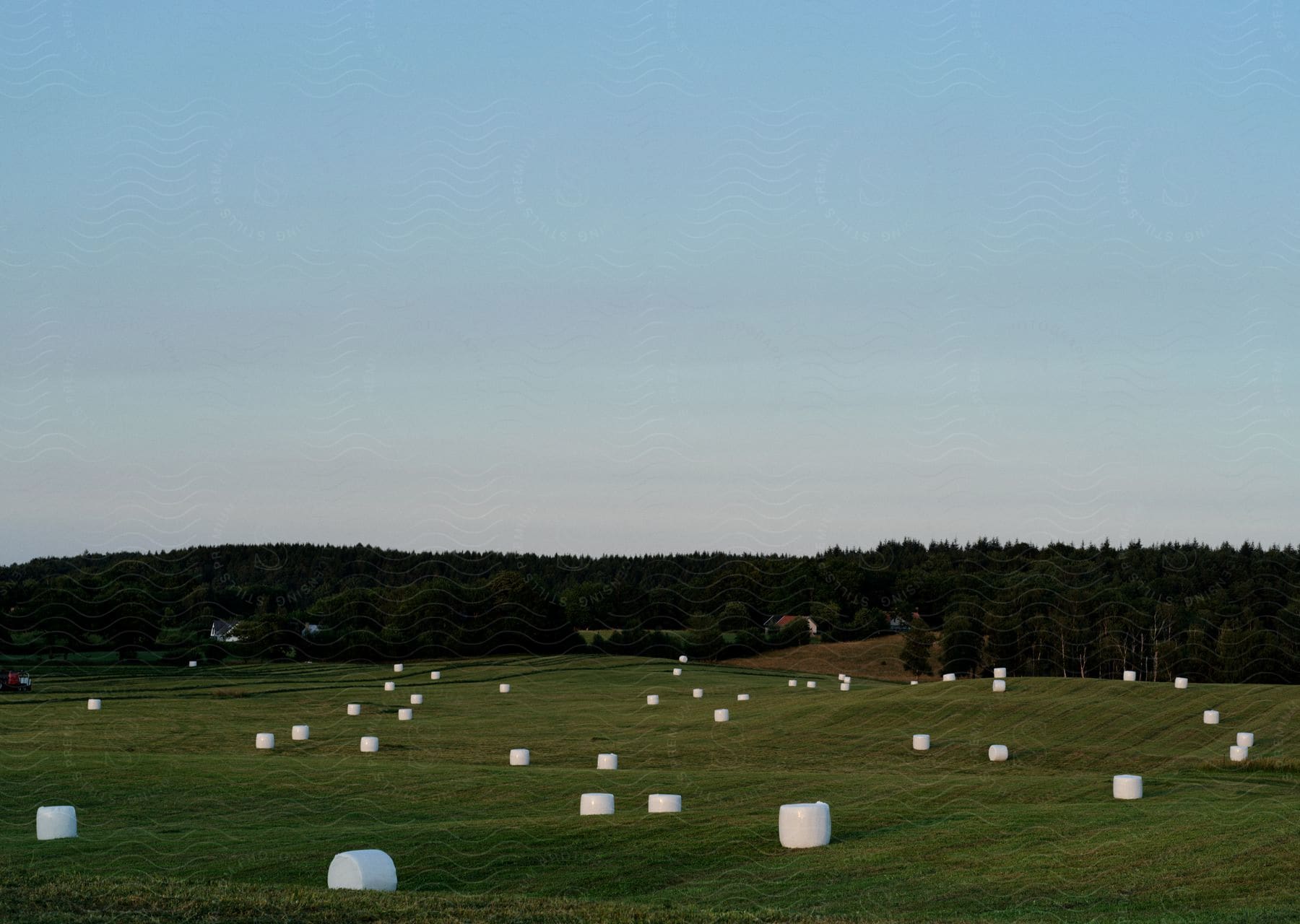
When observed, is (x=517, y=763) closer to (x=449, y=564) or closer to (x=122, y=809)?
(x=122, y=809)

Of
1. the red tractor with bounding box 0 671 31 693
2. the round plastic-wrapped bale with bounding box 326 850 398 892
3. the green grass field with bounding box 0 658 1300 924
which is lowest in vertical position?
the red tractor with bounding box 0 671 31 693

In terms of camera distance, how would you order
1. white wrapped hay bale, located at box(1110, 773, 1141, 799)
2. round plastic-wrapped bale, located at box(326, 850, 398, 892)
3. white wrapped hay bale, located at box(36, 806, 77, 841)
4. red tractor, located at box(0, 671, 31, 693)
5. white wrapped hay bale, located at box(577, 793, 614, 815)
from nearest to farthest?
round plastic-wrapped bale, located at box(326, 850, 398, 892), white wrapped hay bale, located at box(36, 806, 77, 841), white wrapped hay bale, located at box(577, 793, 614, 815), white wrapped hay bale, located at box(1110, 773, 1141, 799), red tractor, located at box(0, 671, 31, 693)

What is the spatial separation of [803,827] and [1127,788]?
27.4ft

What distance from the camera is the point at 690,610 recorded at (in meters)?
101

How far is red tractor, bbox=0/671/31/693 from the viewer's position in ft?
221

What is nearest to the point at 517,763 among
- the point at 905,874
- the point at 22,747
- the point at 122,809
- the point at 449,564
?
the point at 122,809

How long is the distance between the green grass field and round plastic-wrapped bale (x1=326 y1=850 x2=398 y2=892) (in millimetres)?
805

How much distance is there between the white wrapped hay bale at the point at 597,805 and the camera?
919 inches

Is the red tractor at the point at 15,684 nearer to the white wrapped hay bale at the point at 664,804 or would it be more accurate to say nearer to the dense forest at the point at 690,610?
the dense forest at the point at 690,610

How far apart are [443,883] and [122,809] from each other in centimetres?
1203

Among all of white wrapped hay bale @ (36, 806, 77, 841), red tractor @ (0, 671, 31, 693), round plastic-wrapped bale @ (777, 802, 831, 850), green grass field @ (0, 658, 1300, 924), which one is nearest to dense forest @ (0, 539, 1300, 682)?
red tractor @ (0, 671, 31, 693)

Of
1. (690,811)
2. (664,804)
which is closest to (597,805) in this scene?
(664,804)

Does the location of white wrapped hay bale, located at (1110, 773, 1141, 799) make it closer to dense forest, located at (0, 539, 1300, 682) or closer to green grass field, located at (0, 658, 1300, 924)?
green grass field, located at (0, 658, 1300, 924)

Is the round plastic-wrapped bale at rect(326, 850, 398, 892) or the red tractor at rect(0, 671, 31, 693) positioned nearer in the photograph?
the round plastic-wrapped bale at rect(326, 850, 398, 892)
